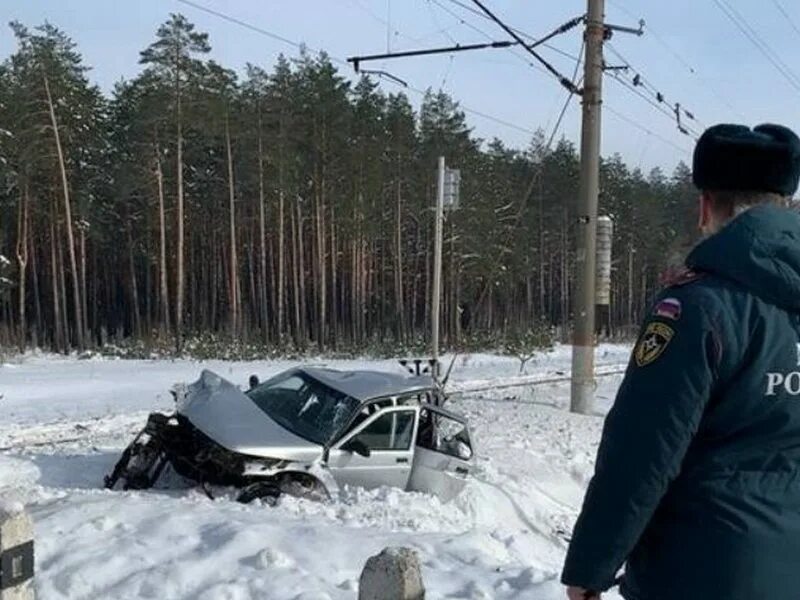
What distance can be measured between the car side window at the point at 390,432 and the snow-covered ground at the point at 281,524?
57cm

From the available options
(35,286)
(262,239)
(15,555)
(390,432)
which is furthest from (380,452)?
(35,286)

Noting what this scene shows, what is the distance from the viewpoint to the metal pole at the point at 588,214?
17016 mm

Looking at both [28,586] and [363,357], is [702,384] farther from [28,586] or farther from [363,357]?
[363,357]

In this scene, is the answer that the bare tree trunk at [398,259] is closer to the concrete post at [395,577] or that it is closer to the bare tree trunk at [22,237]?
the bare tree trunk at [22,237]

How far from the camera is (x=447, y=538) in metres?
6.94

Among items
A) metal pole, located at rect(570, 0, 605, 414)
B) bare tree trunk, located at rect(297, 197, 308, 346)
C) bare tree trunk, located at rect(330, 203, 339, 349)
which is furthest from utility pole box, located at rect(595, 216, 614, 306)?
bare tree trunk, located at rect(330, 203, 339, 349)

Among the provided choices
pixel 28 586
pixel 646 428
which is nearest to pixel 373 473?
pixel 28 586

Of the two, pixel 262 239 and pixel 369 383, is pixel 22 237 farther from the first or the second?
pixel 369 383

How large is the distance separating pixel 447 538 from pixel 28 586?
11.9ft

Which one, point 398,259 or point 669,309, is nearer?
point 669,309

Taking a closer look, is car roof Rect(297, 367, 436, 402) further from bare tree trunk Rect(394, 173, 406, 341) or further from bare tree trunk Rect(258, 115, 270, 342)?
bare tree trunk Rect(394, 173, 406, 341)

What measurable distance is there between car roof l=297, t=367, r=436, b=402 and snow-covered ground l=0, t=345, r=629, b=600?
1.09 m

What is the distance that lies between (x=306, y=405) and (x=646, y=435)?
25.7 feet

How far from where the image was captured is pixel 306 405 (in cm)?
985
